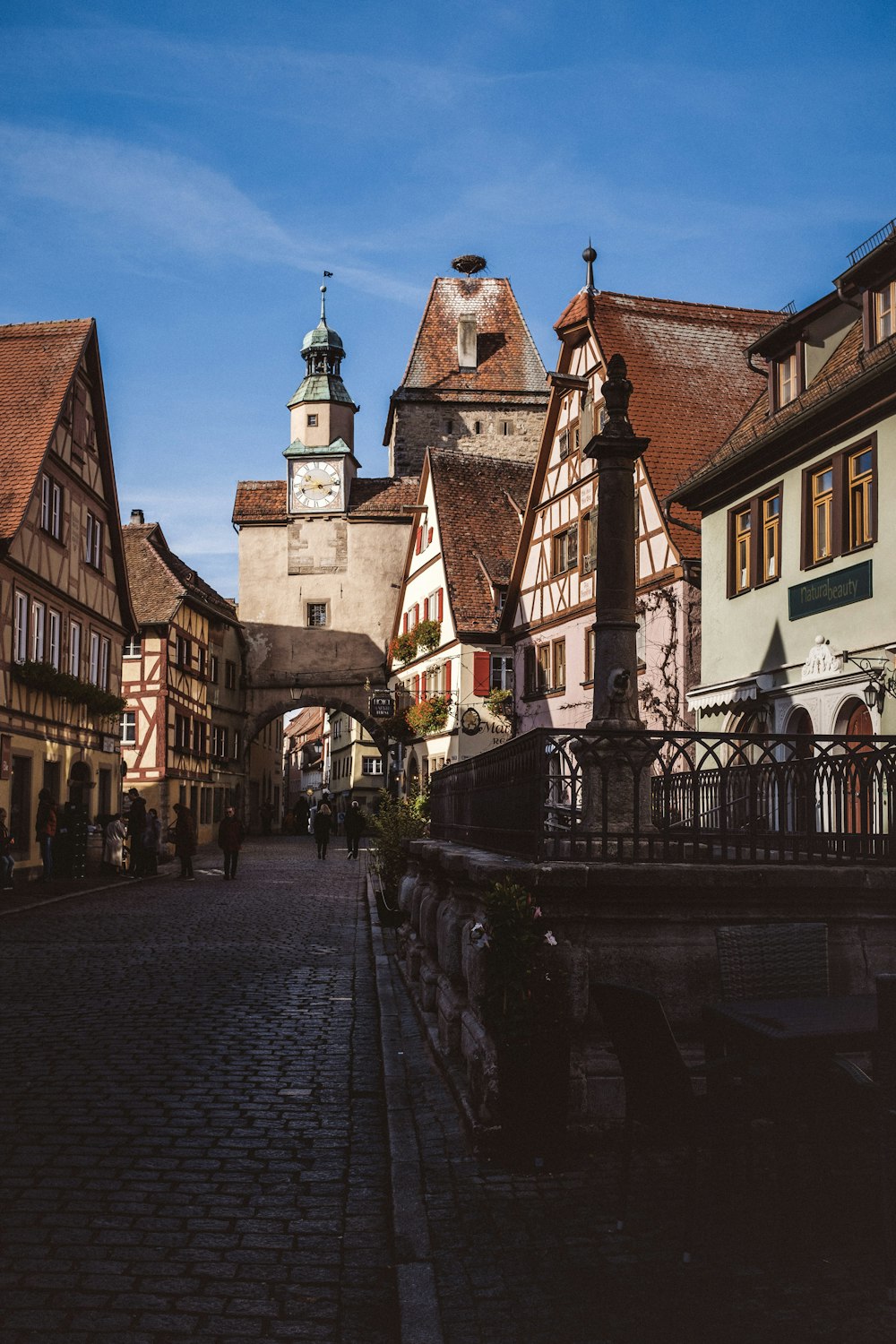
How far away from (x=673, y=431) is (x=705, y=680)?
A: 7.01 metres

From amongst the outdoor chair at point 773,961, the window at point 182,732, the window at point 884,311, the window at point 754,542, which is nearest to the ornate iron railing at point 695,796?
the outdoor chair at point 773,961

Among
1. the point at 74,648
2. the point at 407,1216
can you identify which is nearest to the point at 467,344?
the point at 74,648

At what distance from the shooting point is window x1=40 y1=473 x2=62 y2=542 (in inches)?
1039

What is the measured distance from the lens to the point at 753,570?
20609 mm

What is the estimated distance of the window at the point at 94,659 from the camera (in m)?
30.9

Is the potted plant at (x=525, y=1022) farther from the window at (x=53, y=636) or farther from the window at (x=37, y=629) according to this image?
the window at (x=53, y=636)

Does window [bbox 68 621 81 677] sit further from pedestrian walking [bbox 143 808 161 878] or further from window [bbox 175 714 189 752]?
window [bbox 175 714 189 752]

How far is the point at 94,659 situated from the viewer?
31.3m

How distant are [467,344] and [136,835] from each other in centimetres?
3535

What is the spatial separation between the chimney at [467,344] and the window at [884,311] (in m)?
40.7

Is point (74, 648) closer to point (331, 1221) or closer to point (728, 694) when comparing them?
point (728, 694)

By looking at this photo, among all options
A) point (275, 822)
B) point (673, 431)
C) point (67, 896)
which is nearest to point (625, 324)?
point (673, 431)

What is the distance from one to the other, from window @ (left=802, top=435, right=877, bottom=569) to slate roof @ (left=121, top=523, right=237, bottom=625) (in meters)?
28.1

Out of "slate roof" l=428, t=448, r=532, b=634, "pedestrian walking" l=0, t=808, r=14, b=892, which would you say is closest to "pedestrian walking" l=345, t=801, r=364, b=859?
"slate roof" l=428, t=448, r=532, b=634
